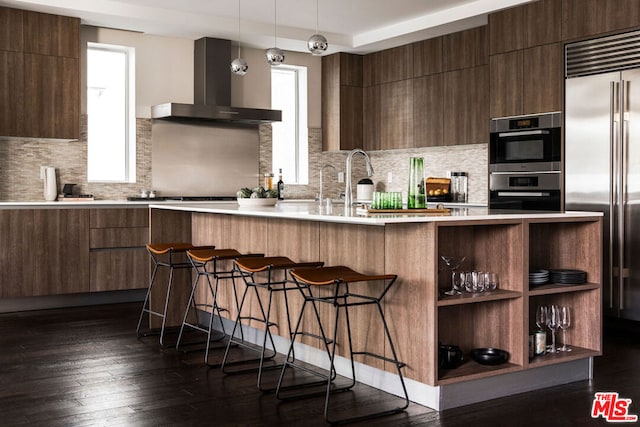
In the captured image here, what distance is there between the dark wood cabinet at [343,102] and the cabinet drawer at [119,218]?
8.35ft

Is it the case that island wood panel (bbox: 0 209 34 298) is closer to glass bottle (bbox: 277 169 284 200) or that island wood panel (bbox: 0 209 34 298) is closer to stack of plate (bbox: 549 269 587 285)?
glass bottle (bbox: 277 169 284 200)

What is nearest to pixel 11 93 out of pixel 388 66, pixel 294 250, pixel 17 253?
pixel 17 253

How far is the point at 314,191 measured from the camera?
8.47 m

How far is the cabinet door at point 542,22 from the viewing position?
5.75 meters

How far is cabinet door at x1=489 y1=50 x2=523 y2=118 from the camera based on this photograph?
6.10 meters

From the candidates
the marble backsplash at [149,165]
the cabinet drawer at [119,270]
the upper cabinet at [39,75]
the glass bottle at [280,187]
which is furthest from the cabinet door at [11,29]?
the glass bottle at [280,187]

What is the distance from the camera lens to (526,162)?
6.07 meters

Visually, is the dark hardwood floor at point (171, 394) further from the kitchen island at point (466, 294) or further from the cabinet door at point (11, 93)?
the cabinet door at point (11, 93)

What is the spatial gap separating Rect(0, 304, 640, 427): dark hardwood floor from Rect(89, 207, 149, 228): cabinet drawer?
1614 millimetres

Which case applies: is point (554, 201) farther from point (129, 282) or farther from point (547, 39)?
point (129, 282)

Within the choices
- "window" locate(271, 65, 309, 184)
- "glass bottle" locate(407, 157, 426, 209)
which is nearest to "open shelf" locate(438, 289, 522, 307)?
"glass bottle" locate(407, 157, 426, 209)

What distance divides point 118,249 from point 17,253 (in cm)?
86

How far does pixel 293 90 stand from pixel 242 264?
4.66m

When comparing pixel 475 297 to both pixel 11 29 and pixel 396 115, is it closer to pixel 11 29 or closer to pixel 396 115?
pixel 396 115
